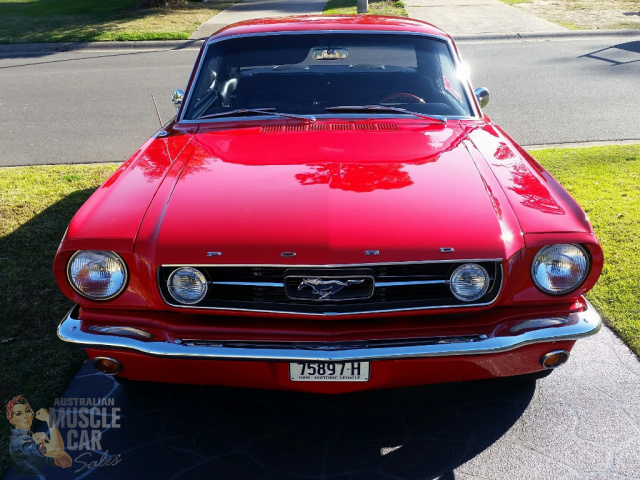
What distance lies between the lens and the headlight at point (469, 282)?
2.72m

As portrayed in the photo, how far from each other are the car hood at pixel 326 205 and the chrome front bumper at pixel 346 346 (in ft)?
1.10

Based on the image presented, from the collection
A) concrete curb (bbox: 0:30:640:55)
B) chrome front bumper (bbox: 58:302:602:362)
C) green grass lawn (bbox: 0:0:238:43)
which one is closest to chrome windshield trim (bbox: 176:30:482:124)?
chrome front bumper (bbox: 58:302:602:362)

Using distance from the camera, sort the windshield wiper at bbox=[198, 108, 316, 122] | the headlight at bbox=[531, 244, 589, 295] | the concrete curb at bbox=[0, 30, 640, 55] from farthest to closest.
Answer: the concrete curb at bbox=[0, 30, 640, 55] → the windshield wiper at bbox=[198, 108, 316, 122] → the headlight at bbox=[531, 244, 589, 295]

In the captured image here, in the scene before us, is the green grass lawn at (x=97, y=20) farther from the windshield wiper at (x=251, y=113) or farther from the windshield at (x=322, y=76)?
the windshield wiper at (x=251, y=113)

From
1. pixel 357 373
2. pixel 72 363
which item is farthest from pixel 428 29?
pixel 72 363

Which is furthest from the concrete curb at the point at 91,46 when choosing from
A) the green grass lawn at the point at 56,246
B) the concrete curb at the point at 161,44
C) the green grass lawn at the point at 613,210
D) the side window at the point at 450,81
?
the side window at the point at 450,81

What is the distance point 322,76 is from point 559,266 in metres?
2.11

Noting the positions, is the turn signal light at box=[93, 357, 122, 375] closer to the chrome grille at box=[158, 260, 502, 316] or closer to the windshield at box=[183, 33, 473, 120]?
the chrome grille at box=[158, 260, 502, 316]

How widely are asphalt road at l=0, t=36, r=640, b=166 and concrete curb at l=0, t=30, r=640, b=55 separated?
1.24 feet

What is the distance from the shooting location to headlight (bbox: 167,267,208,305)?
108 inches

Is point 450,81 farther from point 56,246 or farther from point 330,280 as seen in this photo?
point 56,246

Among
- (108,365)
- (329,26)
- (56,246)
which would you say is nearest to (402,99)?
(329,26)

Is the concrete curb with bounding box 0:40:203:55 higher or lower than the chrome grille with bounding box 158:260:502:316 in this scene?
lower

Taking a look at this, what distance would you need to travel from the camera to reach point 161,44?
13.8 m
